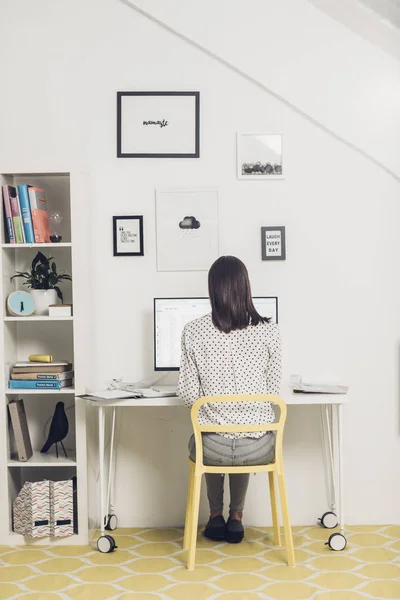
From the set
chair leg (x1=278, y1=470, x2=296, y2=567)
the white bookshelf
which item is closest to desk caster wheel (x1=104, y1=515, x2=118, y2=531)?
the white bookshelf

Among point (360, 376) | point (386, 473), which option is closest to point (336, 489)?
point (386, 473)

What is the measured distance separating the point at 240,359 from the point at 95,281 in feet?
3.28

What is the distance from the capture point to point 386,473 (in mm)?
4000

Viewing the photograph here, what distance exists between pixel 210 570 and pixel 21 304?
1503 millimetres

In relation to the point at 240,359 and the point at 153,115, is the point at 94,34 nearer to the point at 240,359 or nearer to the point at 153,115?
the point at 153,115

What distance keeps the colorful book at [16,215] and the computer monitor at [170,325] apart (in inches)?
28.1

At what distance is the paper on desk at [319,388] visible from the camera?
3.61 m

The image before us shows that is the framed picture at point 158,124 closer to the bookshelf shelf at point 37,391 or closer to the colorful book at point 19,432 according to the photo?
the bookshelf shelf at point 37,391

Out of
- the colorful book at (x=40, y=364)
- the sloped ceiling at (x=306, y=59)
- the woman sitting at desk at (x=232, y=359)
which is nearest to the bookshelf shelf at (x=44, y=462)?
the colorful book at (x=40, y=364)

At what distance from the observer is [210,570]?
10.9ft

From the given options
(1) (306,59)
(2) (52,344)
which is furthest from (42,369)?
(1) (306,59)

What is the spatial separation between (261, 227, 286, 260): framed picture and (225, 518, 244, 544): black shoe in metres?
1.29

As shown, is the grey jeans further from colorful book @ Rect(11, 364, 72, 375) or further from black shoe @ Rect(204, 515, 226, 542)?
colorful book @ Rect(11, 364, 72, 375)

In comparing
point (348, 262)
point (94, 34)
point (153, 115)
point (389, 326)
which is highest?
point (94, 34)
